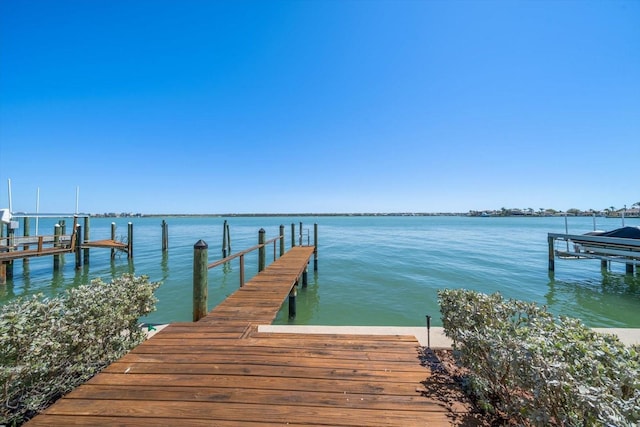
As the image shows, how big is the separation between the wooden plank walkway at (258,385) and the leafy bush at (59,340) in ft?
0.95

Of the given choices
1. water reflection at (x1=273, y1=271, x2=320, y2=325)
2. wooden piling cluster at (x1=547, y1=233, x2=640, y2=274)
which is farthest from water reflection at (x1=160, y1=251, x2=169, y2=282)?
wooden piling cluster at (x1=547, y1=233, x2=640, y2=274)

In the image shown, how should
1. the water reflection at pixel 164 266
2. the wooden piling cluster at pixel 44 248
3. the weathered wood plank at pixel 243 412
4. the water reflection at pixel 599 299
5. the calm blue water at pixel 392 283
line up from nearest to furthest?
the weathered wood plank at pixel 243 412, the water reflection at pixel 599 299, the calm blue water at pixel 392 283, the wooden piling cluster at pixel 44 248, the water reflection at pixel 164 266

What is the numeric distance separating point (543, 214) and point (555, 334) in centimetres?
15271

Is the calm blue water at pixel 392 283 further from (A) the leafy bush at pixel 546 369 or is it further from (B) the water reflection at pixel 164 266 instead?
(A) the leafy bush at pixel 546 369

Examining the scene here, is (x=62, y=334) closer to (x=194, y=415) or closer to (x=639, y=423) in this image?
(x=194, y=415)

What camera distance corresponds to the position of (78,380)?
8.25 ft

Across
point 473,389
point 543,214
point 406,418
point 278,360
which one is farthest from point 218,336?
point 543,214

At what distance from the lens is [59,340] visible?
97.5 inches

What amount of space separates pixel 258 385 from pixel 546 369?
221cm

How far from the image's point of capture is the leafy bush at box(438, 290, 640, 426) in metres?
1.38

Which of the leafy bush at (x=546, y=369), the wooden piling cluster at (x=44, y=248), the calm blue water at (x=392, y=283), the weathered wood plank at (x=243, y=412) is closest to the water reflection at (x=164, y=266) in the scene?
the calm blue water at (x=392, y=283)

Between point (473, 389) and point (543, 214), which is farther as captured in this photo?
point (543, 214)

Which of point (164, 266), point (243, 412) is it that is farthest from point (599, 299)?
point (164, 266)

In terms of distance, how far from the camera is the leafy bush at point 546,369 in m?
1.38
